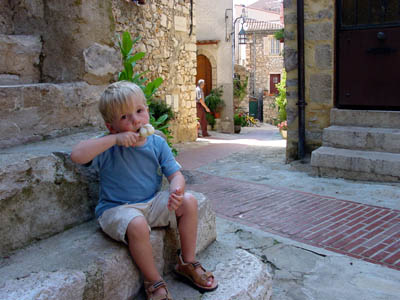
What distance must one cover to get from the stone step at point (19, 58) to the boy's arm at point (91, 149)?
0.90 meters

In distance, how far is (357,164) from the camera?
4.79 meters

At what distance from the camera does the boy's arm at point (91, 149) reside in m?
1.86

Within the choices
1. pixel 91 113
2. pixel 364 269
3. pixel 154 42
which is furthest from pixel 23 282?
pixel 154 42

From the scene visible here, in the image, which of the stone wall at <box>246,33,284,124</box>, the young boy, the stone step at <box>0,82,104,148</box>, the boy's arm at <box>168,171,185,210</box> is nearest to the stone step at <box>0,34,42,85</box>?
the stone step at <box>0,82,104,148</box>

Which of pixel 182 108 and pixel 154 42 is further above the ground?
pixel 154 42

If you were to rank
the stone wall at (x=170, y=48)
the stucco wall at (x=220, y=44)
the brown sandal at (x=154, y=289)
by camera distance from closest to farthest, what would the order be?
the brown sandal at (x=154, y=289)
the stone wall at (x=170, y=48)
the stucco wall at (x=220, y=44)

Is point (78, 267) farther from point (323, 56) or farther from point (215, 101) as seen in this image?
point (215, 101)

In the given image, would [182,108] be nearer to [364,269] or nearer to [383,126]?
[383,126]

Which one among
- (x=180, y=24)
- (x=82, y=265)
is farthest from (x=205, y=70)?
(x=82, y=265)

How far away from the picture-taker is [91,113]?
2.69m

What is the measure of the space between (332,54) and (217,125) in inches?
442

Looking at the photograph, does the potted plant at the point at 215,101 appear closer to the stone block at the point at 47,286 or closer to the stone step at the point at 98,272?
the stone step at the point at 98,272

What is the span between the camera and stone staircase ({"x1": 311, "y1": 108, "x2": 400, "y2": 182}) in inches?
183

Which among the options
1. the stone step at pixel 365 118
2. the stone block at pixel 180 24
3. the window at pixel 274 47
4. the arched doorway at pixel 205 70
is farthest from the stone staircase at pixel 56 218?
the window at pixel 274 47
